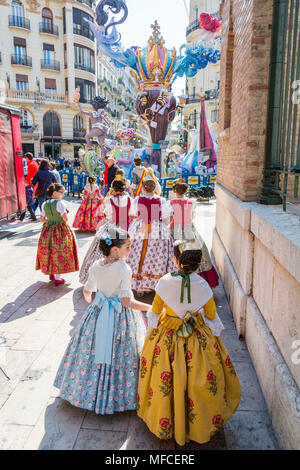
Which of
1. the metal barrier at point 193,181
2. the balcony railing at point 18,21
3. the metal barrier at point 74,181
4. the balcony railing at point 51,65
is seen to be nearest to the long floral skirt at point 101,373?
the metal barrier at point 193,181

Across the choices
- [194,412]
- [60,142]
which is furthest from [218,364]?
[60,142]

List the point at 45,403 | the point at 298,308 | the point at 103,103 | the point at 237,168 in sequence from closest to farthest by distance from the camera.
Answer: the point at 298,308 → the point at 45,403 → the point at 237,168 → the point at 103,103

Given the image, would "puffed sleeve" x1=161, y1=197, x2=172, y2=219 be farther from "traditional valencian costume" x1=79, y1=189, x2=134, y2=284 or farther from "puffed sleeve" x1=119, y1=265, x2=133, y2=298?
"puffed sleeve" x1=119, y1=265, x2=133, y2=298

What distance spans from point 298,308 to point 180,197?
133 inches

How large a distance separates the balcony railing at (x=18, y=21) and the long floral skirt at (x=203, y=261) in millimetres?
39052

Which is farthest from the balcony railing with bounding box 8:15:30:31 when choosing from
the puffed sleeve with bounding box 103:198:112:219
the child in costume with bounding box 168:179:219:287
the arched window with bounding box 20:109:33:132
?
the child in costume with bounding box 168:179:219:287

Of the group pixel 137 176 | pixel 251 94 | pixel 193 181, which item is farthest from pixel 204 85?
pixel 251 94

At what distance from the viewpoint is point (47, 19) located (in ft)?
125

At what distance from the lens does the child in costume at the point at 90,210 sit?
31.7 feet

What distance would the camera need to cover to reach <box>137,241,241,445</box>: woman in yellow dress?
258cm

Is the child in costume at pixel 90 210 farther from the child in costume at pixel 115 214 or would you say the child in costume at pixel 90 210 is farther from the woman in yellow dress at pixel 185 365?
the woman in yellow dress at pixel 185 365

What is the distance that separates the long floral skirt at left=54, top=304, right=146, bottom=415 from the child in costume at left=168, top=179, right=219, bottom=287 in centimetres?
260

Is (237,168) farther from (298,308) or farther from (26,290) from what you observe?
(26,290)

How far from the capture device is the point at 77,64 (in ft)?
129
